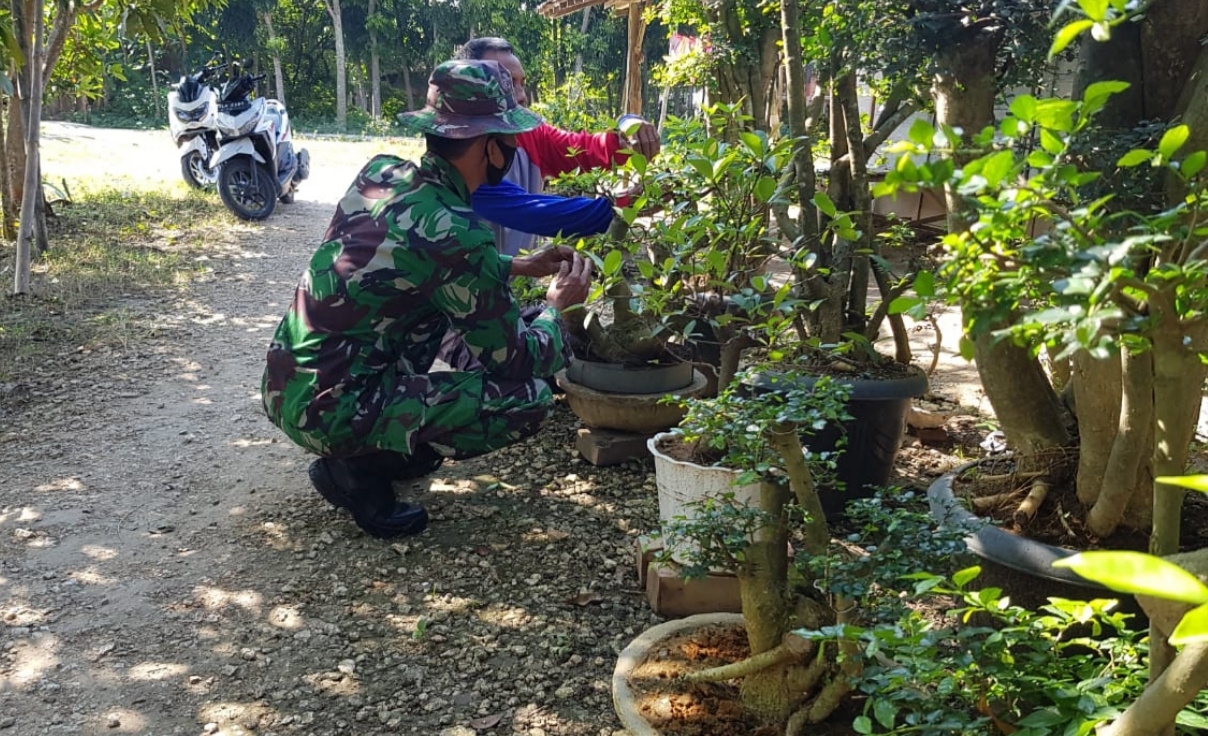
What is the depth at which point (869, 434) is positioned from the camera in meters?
2.89

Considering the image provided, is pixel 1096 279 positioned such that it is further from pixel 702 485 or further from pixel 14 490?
pixel 14 490

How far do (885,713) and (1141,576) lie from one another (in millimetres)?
712

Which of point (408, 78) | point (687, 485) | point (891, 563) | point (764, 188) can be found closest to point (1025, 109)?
point (764, 188)

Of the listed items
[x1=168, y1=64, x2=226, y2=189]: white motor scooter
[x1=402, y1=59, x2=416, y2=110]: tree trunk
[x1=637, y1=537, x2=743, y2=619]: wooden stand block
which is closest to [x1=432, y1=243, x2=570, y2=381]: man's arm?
[x1=637, y1=537, x2=743, y2=619]: wooden stand block

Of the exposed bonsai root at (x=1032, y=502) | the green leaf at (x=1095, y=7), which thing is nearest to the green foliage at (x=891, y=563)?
the exposed bonsai root at (x=1032, y=502)

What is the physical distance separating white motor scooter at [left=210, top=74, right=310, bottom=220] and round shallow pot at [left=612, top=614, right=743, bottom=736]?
7276mm

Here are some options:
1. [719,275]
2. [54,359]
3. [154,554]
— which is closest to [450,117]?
[719,275]

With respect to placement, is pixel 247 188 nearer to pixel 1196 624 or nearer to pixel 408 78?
pixel 1196 624

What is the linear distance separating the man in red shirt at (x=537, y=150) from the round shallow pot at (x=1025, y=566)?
1.78 m

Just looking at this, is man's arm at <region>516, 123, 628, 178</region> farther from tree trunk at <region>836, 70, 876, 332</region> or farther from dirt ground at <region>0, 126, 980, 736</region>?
dirt ground at <region>0, 126, 980, 736</region>

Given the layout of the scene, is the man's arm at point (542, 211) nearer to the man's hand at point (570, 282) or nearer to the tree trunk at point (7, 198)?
the man's hand at point (570, 282)

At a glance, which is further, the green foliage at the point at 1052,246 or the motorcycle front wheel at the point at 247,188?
the motorcycle front wheel at the point at 247,188

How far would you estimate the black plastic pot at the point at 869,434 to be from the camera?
2846 millimetres

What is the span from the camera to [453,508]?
306 cm
